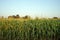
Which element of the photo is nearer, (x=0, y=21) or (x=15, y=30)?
(x=15, y=30)

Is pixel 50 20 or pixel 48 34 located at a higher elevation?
pixel 50 20

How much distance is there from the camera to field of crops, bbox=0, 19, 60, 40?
31.0ft

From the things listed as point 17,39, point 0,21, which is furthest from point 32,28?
point 0,21

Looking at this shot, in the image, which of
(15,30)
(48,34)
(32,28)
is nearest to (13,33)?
(15,30)

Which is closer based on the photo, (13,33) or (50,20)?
(13,33)

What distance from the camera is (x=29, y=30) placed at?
9.51m

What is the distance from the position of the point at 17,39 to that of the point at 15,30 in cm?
46

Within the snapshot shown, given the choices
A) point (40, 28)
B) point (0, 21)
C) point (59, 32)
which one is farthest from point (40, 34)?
point (0, 21)

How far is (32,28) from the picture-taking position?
9.59 metres

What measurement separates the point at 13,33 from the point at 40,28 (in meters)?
1.37

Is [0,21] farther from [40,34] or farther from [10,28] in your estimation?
[40,34]

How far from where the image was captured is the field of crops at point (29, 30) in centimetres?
944

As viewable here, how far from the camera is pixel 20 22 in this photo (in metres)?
9.87

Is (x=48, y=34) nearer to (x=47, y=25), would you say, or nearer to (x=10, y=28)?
(x=47, y=25)
